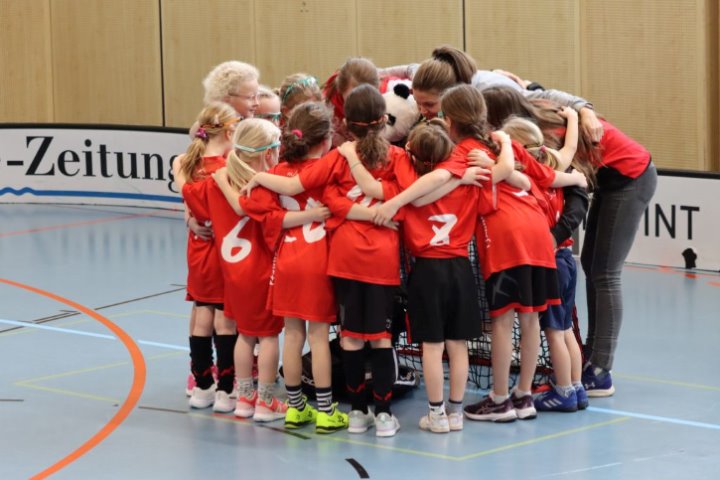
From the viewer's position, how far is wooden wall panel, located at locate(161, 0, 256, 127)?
1209 cm

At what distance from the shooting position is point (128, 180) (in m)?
11.5

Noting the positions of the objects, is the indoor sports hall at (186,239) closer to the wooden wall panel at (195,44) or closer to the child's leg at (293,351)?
the wooden wall panel at (195,44)

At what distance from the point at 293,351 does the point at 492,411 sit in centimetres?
90

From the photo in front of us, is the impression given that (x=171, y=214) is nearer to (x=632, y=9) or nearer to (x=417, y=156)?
(x=632, y=9)

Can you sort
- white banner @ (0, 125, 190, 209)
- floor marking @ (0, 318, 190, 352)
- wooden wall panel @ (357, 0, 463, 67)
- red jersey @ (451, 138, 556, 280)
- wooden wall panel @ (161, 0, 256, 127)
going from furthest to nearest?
1. wooden wall panel @ (161, 0, 256, 127)
2. white banner @ (0, 125, 190, 209)
3. wooden wall panel @ (357, 0, 463, 67)
4. floor marking @ (0, 318, 190, 352)
5. red jersey @ (451, 138, 556, 280)

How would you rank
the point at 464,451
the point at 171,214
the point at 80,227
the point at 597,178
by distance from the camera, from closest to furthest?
the point at 464,451, the point at 597,178, the point at 80,227, the point at 171,214

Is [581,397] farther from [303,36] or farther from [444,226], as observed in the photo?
[303,36]

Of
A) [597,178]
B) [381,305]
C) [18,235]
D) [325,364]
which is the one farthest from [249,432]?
[18,235]

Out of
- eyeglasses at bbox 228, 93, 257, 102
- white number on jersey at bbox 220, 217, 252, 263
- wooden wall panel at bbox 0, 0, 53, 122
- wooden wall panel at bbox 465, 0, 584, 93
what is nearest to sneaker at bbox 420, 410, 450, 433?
white number on jersey at bbox 220, 217, 252, 263

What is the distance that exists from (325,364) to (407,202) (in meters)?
0.77

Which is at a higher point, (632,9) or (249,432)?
(632,9)

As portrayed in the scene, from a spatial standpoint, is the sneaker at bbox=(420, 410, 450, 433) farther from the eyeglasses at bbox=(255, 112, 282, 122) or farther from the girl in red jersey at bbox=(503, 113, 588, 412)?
the eyeglasses at bbox=(255, 112, 282, 122)

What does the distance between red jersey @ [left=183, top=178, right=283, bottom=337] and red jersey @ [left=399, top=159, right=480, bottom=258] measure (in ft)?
2.19

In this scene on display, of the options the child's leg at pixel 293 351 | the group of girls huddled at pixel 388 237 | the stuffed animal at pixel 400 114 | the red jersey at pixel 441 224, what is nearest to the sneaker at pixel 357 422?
the group of girls huddled at pixel 388 237
